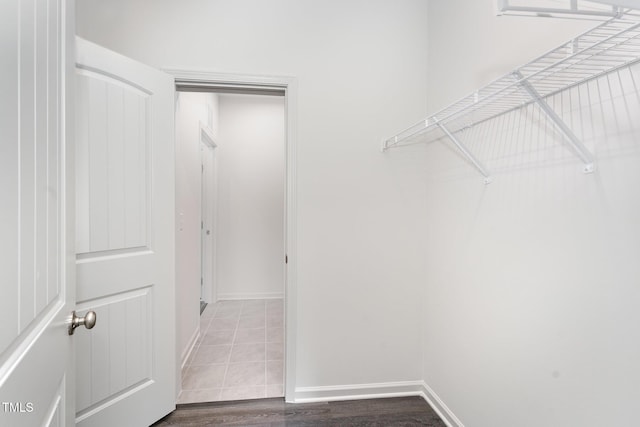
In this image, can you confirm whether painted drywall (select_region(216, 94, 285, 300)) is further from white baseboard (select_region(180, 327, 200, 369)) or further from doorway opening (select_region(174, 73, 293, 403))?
white baseboard (select_region(180, 327, 200, 369))

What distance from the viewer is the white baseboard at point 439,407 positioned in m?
1.67

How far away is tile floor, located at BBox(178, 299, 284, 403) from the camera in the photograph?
2010 mm

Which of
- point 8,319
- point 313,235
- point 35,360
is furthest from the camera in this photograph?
point 313,235

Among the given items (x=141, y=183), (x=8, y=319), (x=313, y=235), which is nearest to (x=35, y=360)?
(x=8, y=319)

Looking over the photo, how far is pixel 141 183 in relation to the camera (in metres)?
1.61

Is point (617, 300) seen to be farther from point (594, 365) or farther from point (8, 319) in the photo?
point (8, 319)

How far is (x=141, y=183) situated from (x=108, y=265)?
456mm

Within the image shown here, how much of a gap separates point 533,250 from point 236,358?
2.28m

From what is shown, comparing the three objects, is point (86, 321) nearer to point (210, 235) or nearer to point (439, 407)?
point (439, 407)

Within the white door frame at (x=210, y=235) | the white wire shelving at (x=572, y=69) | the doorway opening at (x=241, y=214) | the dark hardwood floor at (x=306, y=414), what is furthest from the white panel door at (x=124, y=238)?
the white door frame at (x=210, y=235)

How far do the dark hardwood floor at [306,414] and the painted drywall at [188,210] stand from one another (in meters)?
0.51

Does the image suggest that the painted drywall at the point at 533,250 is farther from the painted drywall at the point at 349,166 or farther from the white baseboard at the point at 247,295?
the white baseboard at the point at 247,295

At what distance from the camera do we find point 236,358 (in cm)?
245

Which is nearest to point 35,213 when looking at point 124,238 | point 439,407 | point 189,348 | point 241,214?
point 124,238
